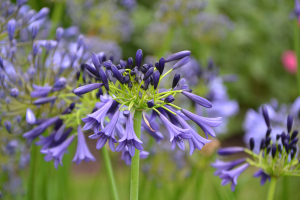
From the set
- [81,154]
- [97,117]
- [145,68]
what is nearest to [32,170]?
[81,154]

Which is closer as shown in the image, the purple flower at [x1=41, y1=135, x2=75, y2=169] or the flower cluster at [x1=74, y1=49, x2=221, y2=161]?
the flower cluster at [x1=74, y1=49, x2=221, y2=161]

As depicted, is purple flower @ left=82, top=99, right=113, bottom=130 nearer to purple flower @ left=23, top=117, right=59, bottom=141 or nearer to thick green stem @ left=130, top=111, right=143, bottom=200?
thick green stem @ left=130, top=111, right=143, bottom=200

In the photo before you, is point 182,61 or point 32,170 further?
point 32,170

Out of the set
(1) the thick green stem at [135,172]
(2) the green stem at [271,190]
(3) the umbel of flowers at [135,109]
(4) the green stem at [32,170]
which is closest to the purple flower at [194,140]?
(3) the umbel of flowers at [135,109]

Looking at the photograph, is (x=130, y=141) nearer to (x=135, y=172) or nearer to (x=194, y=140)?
(x=135, y=172)

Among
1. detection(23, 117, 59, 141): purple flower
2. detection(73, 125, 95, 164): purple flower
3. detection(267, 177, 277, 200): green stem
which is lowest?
detection(267, 177, 277, 200): green stem

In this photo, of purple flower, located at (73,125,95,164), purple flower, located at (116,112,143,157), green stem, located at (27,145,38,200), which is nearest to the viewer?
purple flower, located at (116,112,143,157)

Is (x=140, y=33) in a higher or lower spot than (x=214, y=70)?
lower

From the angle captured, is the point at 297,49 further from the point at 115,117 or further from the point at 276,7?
the point at 276,7

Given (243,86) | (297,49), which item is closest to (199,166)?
(297,49)

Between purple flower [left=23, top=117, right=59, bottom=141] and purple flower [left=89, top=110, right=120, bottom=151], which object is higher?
purple flower [left=89, top=110, right=120, bottom=151]

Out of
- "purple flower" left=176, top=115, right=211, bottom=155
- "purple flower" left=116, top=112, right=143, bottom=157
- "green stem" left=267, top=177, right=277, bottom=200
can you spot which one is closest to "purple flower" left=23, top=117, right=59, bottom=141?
"purple flower" left=116, top=112, right=143, bottom=157
